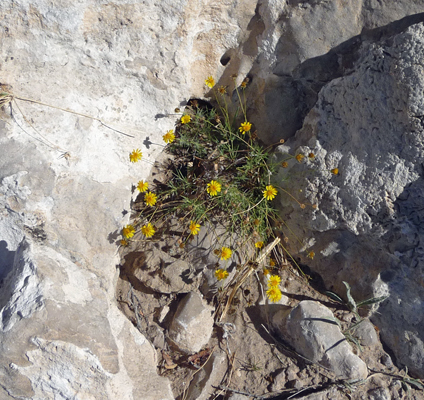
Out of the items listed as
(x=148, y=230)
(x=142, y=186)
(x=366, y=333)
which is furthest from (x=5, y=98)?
(x=366, y=333)

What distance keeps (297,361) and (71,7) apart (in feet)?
10.5

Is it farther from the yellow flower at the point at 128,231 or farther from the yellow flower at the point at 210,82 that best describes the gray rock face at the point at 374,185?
the yellow flower at the point at 128,231

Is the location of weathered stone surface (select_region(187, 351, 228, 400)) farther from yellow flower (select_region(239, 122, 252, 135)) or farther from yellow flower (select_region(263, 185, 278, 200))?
yellow flower (select_region(239, 122, 252, 135))

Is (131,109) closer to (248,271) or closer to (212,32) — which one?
(212,32)

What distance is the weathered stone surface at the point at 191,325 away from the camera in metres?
3.01

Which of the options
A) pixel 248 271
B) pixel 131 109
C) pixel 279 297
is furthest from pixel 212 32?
pixel 279 297

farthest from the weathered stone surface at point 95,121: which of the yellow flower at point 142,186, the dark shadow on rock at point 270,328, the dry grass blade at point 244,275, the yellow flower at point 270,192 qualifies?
the dark shadow on rock at point 270,328

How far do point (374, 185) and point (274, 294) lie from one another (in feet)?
3.60

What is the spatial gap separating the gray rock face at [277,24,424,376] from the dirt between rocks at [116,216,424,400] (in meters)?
0.24

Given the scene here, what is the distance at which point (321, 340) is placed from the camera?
9.43 feet

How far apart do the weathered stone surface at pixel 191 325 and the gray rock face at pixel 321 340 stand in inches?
25.7

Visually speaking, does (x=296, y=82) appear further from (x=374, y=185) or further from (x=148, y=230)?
(x=148, y=230)

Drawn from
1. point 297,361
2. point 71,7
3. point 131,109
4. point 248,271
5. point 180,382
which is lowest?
point 180,382

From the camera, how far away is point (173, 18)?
3.03m
